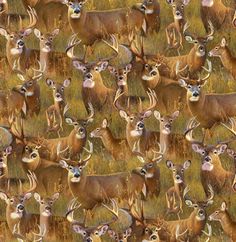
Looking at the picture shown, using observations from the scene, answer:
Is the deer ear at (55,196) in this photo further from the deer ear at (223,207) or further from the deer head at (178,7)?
the deer head at (178,7)

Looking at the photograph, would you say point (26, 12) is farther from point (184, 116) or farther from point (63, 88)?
point (184, 116)

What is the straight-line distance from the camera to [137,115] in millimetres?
2414

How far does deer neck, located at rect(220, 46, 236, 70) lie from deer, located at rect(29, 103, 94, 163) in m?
0.63

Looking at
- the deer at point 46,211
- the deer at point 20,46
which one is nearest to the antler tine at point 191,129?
the deer at point 46,211

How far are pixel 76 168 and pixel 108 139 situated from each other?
0.20m

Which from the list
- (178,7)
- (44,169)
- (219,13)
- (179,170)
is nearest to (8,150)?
(44,169)

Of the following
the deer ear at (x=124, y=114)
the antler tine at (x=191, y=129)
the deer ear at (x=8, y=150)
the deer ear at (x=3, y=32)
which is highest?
the deer ear at (x=3, y=32)

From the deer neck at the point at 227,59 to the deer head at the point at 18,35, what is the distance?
0.87 m

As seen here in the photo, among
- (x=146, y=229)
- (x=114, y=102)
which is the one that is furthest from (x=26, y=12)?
(x=146, y=229)

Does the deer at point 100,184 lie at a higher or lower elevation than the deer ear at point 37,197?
higher

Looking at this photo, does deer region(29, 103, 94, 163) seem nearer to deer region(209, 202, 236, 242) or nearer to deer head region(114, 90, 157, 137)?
deer head region(114, 90, 157, 137)

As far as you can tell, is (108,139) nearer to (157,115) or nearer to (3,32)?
(157,115)

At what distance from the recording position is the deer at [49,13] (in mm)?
2406

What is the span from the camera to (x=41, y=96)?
7.98 ft
